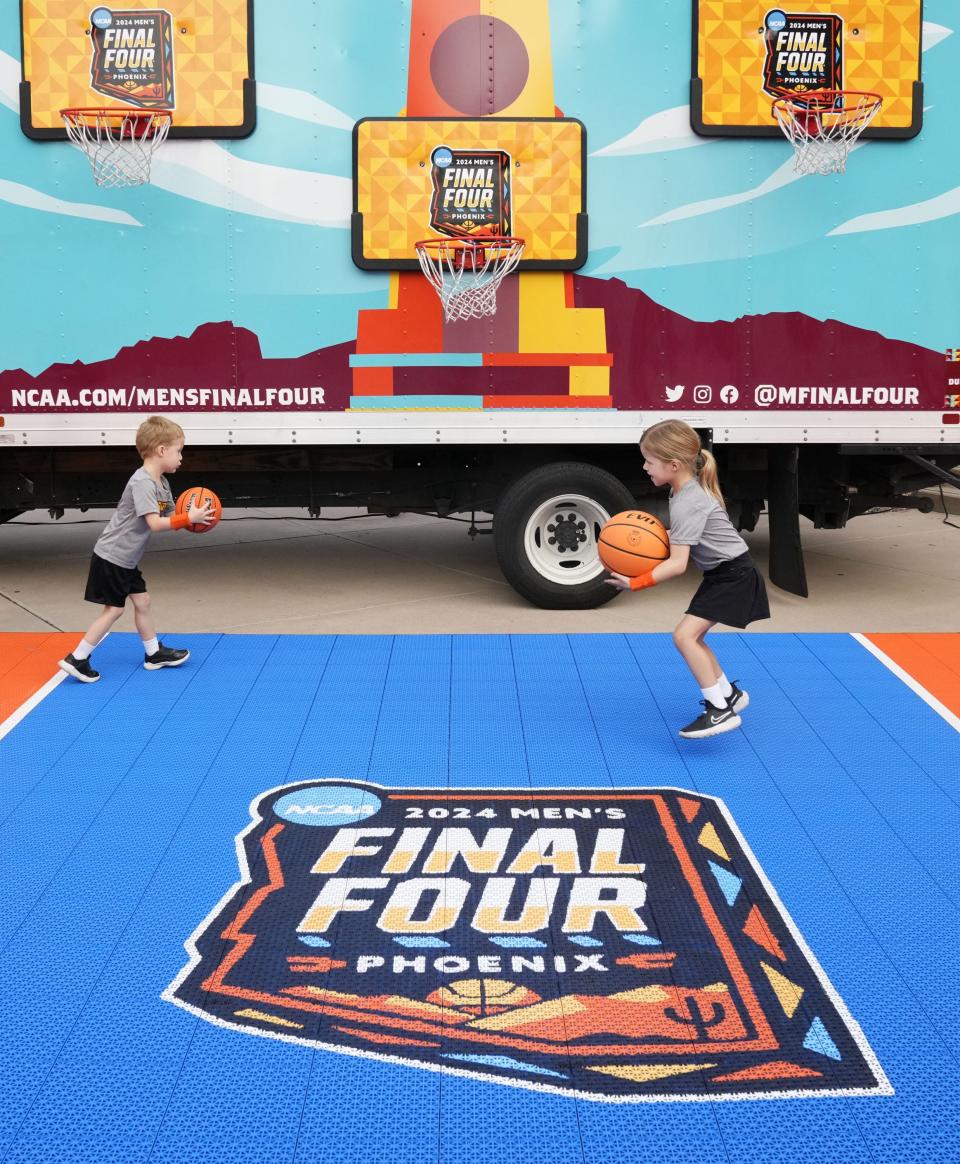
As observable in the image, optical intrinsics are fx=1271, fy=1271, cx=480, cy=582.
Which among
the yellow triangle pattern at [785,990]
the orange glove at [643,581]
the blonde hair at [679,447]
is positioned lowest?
the yellow triangle pattern at [785,990]

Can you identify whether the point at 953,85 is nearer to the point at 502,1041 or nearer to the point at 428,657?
the point at 428,657

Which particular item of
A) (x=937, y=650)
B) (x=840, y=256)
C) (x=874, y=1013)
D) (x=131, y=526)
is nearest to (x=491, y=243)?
(x=840, y=256)

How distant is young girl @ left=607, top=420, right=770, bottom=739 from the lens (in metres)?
6.05

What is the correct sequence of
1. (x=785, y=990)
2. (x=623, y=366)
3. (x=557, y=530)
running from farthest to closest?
1. (x=557, y=530)
2. (x=623, y=366)
3. (x=785, y=990)

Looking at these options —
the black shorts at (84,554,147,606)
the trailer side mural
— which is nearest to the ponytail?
the trailer side mural

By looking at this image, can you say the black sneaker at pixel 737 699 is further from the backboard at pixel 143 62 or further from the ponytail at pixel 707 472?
the backboard at pixel 143 62

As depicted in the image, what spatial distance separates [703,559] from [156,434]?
3.01m

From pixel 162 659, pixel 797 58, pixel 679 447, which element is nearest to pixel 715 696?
pixel 679 447

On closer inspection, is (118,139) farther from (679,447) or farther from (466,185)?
(679,447)

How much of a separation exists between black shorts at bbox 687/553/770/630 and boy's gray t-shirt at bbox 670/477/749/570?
0.06m

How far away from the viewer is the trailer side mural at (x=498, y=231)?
8273 millimetres

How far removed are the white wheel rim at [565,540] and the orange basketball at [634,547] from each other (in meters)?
2.70

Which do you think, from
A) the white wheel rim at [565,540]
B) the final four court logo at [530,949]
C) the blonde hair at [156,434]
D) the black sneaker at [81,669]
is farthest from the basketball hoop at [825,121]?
the black sneaker at [81,669]

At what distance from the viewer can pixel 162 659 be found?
7.46m
